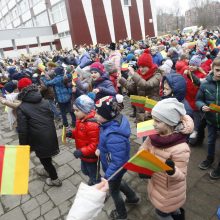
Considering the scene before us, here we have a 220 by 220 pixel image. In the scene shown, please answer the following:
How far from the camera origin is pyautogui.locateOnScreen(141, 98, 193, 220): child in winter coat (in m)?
2.07

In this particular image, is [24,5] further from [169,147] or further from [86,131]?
[169,147]

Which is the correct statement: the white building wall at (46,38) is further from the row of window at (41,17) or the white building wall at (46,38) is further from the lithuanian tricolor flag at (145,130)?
the lithuanian tricolor flag at (145,130)

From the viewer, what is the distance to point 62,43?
32.3 meters

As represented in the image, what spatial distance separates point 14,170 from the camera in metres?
2.17

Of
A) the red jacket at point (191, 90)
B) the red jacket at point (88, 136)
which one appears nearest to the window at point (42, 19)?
the red jacket at point (191, 90)

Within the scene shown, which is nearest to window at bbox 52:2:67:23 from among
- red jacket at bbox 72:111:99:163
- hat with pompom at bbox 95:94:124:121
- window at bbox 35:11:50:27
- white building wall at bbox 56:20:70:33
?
white building wall at bbox 56:20:70:33

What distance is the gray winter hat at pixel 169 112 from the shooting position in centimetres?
208

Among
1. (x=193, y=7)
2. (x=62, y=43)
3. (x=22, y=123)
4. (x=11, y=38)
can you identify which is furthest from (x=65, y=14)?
(x=193, y=7)

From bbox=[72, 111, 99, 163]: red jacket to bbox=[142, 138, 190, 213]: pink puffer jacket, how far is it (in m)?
0.84

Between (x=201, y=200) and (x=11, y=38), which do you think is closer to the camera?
(x=201, y=200)

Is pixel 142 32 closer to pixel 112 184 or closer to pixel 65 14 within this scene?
pixel 65 14

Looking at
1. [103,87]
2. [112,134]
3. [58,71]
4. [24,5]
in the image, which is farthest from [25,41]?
[112,134]

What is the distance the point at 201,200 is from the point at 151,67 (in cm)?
236

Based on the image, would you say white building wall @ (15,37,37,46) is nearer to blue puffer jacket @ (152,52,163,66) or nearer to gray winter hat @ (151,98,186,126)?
blue puffer jacket @ (152,52,163,66)
